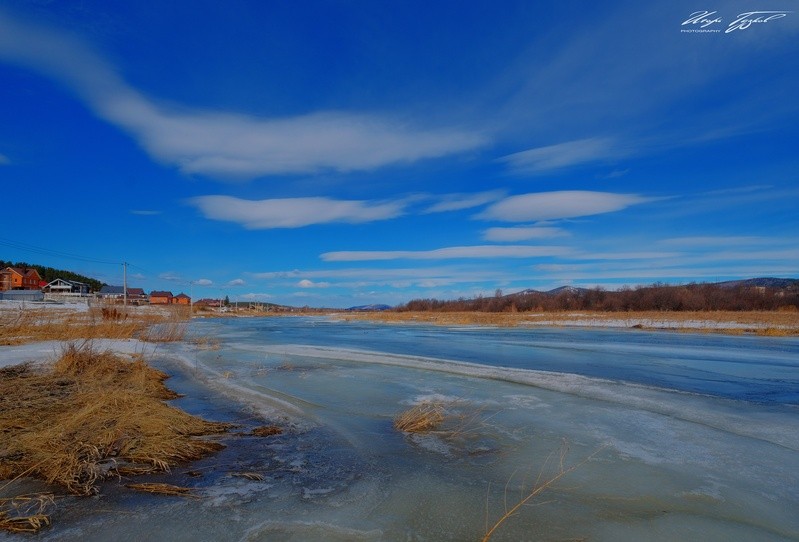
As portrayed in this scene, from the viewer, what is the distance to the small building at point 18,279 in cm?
7269

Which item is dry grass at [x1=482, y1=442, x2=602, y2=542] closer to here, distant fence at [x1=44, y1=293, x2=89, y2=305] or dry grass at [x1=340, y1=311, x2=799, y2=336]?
dry grass at [x1=340, y1=311, x2=799, y2=336]

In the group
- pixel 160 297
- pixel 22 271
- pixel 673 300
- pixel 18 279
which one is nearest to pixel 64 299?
pixel 18 279

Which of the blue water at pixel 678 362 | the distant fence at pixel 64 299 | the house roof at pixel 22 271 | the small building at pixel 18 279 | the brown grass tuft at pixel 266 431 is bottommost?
the blue water at pixel 678 362

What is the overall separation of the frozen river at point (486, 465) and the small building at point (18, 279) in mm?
86905

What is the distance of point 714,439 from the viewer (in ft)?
17.4

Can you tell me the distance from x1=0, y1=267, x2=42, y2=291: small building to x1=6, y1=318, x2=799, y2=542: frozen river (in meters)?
86.9

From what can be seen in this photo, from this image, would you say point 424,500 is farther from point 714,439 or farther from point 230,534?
point 714,439

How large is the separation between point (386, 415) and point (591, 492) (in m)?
3.34

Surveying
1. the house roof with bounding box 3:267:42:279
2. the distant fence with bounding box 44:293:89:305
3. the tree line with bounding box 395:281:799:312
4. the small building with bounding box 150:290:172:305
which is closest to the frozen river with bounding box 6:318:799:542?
the distant fence with bounding box 44:293:89:305

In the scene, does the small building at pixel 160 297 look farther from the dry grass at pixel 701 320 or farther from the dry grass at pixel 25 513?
the dry grass at pixel 25 513

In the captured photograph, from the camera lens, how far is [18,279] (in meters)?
76.2

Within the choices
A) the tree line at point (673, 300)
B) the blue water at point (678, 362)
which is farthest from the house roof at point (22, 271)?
the blue water at point (678, 362)

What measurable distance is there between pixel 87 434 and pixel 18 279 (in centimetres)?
9424

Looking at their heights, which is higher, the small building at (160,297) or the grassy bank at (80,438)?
the small building at (160,297)
